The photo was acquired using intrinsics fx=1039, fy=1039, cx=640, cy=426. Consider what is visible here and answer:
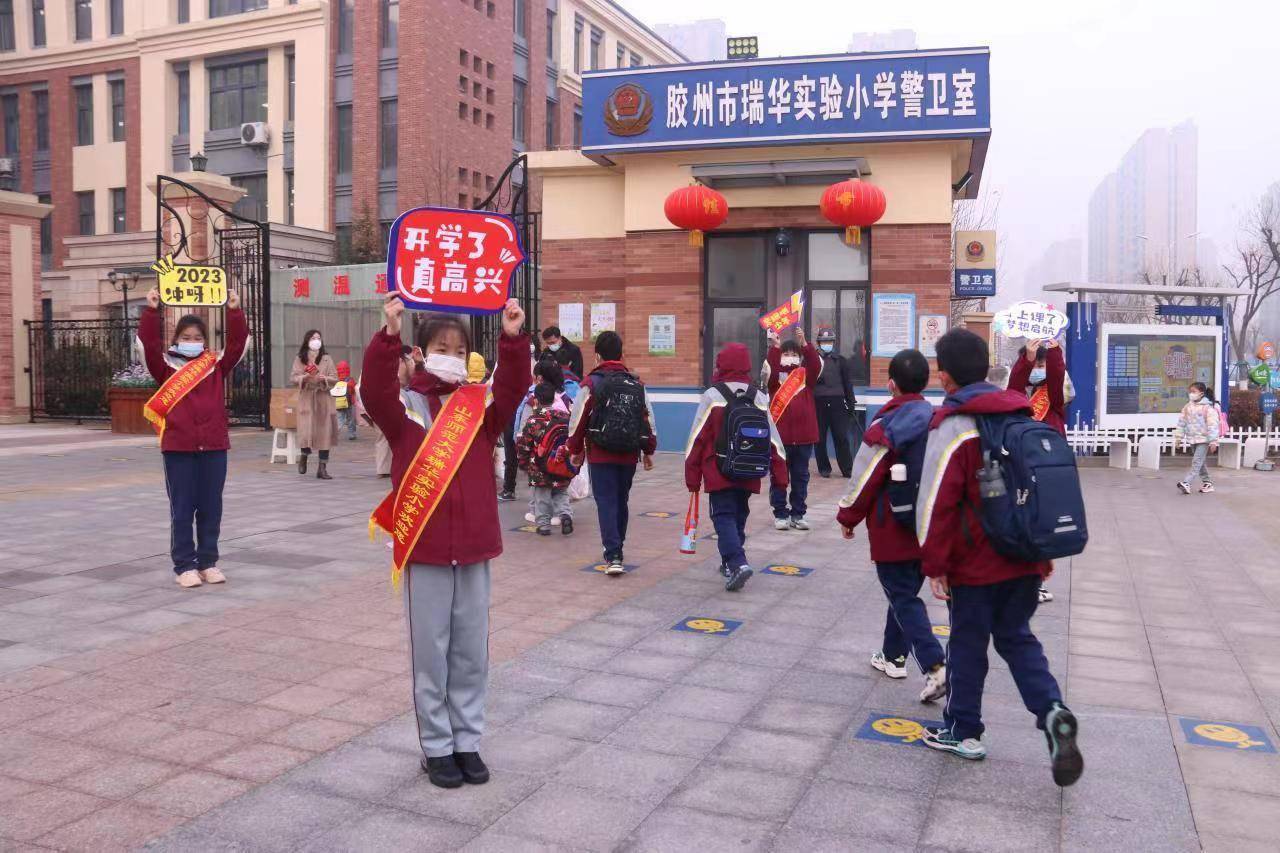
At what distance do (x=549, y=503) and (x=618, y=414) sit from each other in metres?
2.07

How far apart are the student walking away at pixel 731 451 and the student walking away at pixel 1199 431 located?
833 cm

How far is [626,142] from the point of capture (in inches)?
613

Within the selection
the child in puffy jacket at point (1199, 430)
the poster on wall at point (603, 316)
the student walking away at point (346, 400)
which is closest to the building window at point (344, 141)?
the student walking away at point (346, 400)

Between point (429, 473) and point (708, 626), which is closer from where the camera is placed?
point (429, 473)

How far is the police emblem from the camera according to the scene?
15.5m

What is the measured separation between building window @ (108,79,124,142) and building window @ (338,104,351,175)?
890 centimetres

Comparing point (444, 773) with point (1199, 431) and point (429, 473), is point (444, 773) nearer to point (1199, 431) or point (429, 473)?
point (429, 473)

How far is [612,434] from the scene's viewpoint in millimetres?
7281

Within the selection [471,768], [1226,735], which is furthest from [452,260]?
[1226,735]

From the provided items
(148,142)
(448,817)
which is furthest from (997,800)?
(148,142)

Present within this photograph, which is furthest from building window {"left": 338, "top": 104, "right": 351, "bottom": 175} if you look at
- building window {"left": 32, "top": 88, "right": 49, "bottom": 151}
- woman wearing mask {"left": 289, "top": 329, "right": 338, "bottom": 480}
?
woman wearing mask {"left": 289, "top": 329, "right": 338, "bottom": 480}

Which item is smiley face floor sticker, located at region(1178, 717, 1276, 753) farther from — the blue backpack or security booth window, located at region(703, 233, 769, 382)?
security booth window, located at region(703, 233, 769, 382)

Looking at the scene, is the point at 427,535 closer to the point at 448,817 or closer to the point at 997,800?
the point at 448,817

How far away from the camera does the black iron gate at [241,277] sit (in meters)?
18.0
